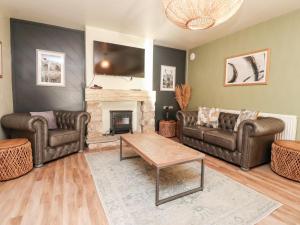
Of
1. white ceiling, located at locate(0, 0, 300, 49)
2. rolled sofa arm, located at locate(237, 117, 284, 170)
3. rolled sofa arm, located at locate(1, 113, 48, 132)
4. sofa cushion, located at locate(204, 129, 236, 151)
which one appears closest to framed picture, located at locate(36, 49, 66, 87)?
white ceiling, located at locate(0, 0, 300, 49)

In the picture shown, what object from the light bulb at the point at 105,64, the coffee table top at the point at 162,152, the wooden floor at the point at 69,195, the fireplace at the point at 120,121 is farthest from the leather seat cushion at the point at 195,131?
the light bulb at the point at 105,64

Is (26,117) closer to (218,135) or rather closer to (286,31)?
(218,135)

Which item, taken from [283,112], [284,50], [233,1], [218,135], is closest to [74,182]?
[218,135]

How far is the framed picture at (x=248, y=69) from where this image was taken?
10.5 ft

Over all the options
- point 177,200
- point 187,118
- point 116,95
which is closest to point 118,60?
point 116,95

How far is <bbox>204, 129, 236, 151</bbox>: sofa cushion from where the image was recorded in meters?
2.67

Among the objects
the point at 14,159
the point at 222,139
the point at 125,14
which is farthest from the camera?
the point at 125,14

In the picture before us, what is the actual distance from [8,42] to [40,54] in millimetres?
516

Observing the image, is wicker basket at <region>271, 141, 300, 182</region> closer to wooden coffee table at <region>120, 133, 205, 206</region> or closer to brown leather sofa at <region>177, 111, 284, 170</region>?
brown leather sofa at <region>177, 111, 284, 170</region>

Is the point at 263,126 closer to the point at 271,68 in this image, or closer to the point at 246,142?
the point at 246,142

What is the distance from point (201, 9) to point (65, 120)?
2.97 m

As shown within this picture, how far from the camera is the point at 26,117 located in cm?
256

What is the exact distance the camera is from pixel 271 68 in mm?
3105

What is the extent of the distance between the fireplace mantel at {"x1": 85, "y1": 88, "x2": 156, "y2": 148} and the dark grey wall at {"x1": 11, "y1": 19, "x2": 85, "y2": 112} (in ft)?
1.61
